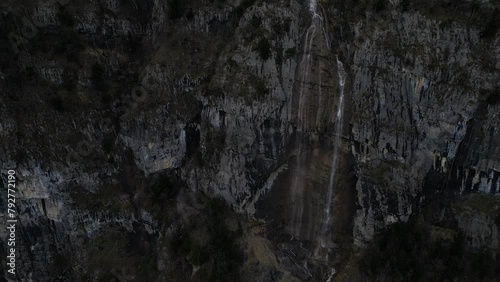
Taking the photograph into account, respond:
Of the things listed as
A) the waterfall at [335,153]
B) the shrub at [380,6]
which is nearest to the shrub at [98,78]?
the waterfall at [335,153]

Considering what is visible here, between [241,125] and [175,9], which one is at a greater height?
[175,9]

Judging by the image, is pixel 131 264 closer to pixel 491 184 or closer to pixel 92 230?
pixel 92 230

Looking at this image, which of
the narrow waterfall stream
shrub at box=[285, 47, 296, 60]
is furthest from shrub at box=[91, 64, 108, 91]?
the narrow waterfall stream

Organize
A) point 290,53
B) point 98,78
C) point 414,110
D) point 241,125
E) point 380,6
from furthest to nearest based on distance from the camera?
point 98,78
point 241,125
point 290,53
point 380,6
point 414,110

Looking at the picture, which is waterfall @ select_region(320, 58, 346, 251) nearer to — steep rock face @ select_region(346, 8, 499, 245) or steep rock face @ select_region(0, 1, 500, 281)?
steep rock face @ select_region(0, 1, 500, 281)

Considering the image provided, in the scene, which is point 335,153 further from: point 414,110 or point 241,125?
point 241,125

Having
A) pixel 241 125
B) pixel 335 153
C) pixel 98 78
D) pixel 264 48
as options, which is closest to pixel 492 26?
pixel 335 153

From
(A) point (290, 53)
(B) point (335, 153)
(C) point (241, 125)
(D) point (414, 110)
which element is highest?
(A) point (290, 53)

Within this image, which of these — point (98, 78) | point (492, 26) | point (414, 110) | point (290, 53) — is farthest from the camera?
point (98, 78)

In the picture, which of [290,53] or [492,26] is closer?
[492,26]

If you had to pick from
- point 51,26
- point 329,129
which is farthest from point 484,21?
point 51,26
